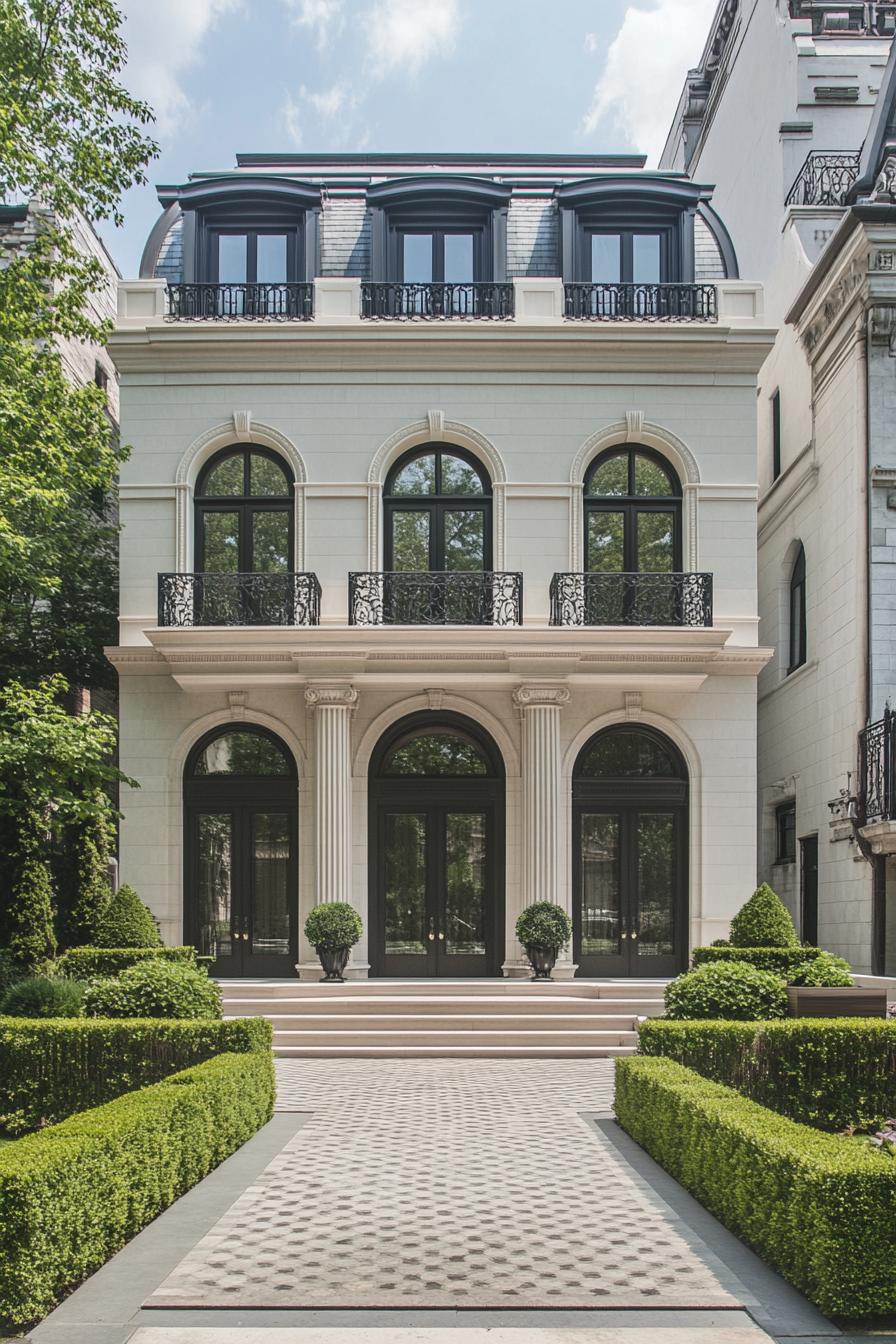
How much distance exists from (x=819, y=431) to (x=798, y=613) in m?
3.40

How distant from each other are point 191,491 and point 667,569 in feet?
27.4

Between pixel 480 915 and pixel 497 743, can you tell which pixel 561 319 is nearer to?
pixel 497 743

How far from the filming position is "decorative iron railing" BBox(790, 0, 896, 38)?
1059 inches

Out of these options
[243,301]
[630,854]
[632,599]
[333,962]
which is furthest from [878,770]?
[243,301]

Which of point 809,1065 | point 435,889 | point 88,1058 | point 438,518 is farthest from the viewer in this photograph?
point 438,518

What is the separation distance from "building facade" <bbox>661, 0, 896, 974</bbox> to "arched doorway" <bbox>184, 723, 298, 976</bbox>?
900 centimetres

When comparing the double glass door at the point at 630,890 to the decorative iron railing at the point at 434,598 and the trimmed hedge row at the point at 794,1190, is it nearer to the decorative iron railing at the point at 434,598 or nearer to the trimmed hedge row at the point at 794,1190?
the decorative iron railing at the point at 434,598

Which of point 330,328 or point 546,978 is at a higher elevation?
point 330,328

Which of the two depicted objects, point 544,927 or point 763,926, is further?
point 544,927

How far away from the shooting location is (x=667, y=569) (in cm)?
2323

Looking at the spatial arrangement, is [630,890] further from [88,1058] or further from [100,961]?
[88,1058]

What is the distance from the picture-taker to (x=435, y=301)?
76.4 ft

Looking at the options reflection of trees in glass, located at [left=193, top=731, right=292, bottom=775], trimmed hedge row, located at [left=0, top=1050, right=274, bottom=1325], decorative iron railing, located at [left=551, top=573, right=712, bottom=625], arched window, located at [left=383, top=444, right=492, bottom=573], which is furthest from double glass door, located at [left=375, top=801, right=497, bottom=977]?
trimmed hedge row, located at [left=0, top=1050, right=274, bottom=1325]

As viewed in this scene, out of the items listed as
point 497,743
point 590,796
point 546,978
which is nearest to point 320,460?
point 497,743
